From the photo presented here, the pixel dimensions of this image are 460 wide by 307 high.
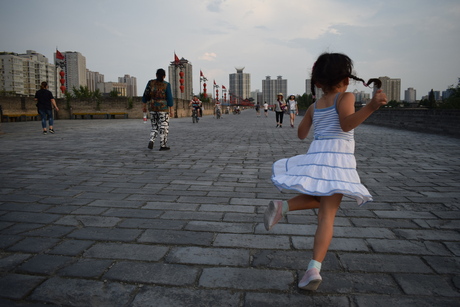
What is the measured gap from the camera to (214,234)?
2.68 metres

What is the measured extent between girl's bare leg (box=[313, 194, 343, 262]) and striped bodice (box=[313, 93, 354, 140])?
0.37m

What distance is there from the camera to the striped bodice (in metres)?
2.02

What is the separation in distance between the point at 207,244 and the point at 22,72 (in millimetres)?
132486

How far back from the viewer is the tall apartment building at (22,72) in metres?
105

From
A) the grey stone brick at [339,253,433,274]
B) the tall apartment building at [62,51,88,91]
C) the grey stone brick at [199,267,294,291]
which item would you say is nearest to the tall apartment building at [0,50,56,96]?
the tall apartment building at [62,51,88,91]

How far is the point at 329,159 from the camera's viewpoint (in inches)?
78.4

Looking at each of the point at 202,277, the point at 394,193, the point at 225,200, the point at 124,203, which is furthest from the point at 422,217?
the point at 124,203

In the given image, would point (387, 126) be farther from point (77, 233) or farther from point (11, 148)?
point (77, 233)

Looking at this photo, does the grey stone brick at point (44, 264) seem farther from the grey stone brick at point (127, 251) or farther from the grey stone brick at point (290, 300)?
the grey stone brick at point (290, 300)

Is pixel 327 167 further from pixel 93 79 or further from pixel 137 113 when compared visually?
pixel 93 79

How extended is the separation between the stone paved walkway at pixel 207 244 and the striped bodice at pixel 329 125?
82cm

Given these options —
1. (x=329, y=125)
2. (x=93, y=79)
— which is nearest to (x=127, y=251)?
(x=329, y=125)

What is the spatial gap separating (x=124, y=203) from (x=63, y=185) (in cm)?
129

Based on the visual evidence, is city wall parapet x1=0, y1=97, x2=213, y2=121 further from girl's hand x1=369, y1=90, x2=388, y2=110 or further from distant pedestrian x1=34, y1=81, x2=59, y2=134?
girl's hand x1=369, y1=90, x2=388, y2=110
